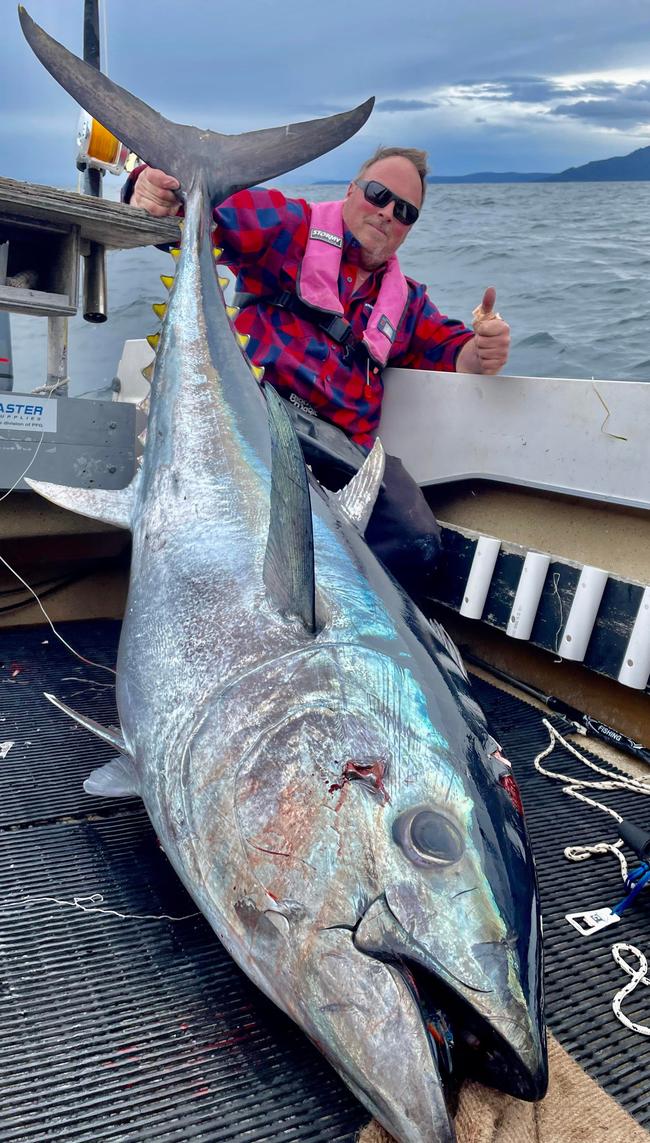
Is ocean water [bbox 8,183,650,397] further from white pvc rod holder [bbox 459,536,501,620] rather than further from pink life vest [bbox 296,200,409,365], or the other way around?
white pvc rod holder [bbox 459,536,501,620]

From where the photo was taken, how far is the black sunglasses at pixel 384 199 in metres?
3.26

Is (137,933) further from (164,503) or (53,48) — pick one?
(53,48)

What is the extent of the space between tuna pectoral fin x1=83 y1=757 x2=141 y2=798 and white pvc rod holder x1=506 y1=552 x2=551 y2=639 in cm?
159

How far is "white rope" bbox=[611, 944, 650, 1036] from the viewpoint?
1.35 m

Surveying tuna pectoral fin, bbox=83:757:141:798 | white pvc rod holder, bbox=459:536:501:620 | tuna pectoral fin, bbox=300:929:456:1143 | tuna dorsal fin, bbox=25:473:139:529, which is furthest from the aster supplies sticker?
tuna pectoral fin, bbox=300:929:456:1143

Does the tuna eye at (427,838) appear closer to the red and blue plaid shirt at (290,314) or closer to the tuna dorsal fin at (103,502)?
the tuna dorsal fin at (103,502)

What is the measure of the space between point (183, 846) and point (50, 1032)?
0.32 metres

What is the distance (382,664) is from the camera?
136 cm

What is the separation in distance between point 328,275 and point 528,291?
8071 mm

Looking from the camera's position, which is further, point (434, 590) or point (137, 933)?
point (434, 590)

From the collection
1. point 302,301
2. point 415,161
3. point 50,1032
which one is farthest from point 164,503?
point 415,161

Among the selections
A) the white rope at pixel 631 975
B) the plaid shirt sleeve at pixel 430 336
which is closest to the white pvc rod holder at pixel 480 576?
the plaid shirt sleeve at pixel 430 336

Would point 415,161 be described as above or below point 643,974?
above

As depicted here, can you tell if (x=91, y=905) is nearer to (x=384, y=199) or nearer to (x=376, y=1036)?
(x=376, y=1036)
